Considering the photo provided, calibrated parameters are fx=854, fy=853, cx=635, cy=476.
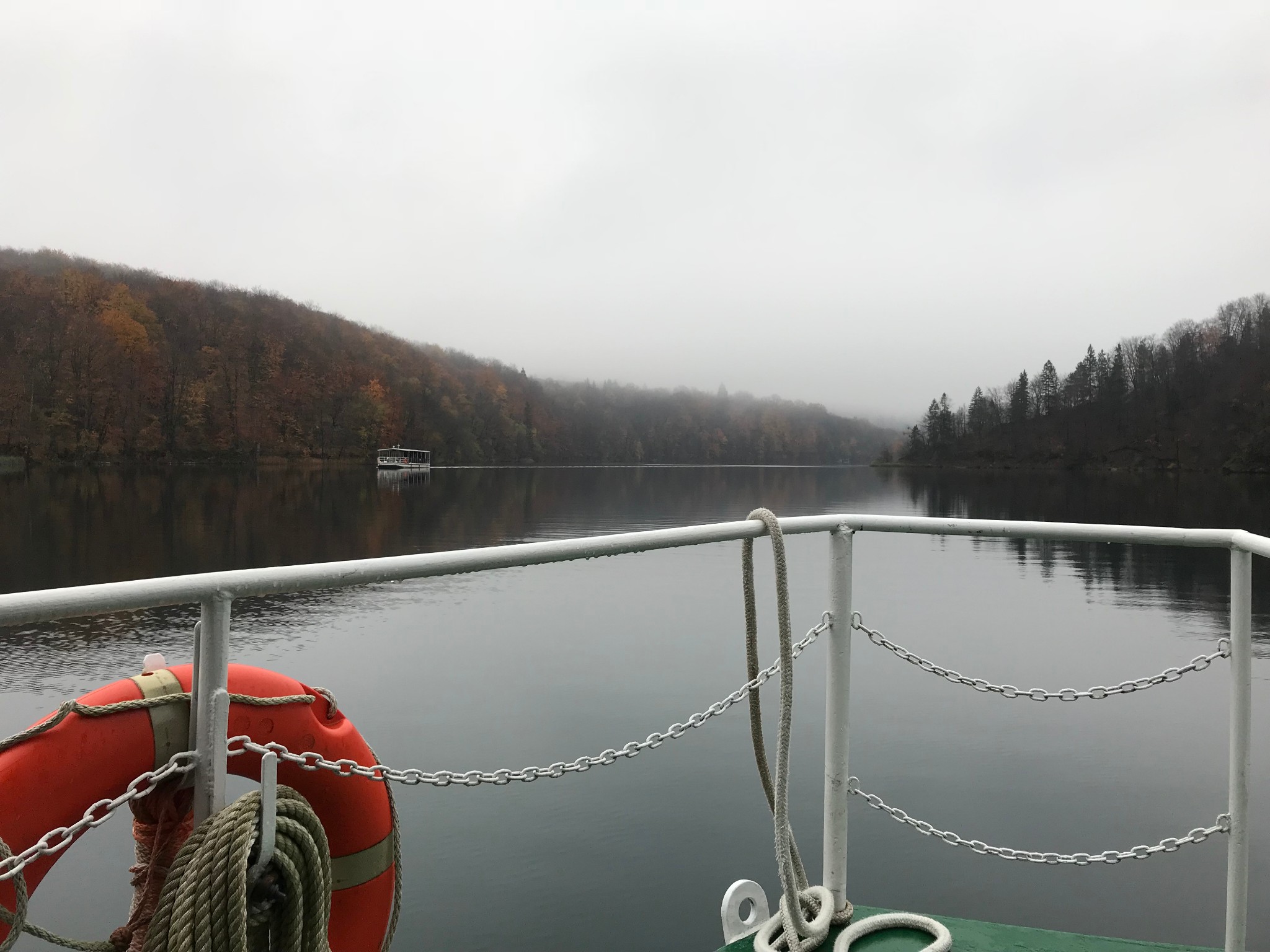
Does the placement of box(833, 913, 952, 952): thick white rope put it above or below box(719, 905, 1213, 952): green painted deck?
above

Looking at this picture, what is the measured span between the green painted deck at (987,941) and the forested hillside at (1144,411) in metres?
86.6

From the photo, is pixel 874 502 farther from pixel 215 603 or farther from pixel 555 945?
pixel 215 603

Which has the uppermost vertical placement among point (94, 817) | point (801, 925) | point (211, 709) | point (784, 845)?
point (211, 709)

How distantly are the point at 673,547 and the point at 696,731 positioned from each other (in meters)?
6.84

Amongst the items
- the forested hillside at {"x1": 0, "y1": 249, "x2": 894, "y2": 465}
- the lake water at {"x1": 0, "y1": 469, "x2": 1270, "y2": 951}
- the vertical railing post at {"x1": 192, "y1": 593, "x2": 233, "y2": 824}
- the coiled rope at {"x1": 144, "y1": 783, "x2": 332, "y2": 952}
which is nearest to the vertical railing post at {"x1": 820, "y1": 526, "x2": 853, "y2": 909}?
the coiled rope at {"x1": 144, "y1": 783, "x2": 332, "y2": 952}

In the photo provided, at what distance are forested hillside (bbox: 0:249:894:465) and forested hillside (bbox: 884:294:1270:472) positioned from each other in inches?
2304

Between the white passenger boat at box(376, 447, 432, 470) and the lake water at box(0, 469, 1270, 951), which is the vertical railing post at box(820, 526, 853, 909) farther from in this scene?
the white passenger boat at box(376, 447, 432, 470)

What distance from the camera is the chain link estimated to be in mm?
1072

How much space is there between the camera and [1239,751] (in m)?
1.73

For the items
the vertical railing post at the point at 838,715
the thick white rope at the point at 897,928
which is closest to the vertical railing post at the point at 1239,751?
the thick white rope at the point at 897,928

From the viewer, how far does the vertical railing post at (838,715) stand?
1833 mm

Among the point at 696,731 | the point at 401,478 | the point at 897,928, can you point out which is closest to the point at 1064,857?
the point at 897,928

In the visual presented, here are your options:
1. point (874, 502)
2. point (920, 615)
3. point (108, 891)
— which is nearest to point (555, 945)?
point (108, 891)

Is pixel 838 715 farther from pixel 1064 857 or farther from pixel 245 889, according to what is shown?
pixel 245 889
